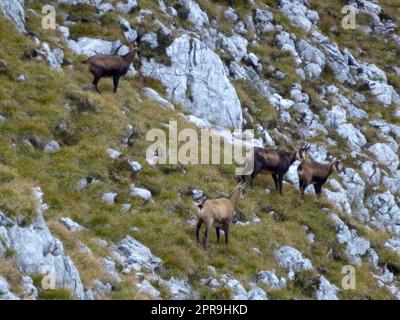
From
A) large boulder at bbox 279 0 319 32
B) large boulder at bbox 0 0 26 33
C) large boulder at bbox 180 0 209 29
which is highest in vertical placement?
large boulder at bbox 0 0 26 33

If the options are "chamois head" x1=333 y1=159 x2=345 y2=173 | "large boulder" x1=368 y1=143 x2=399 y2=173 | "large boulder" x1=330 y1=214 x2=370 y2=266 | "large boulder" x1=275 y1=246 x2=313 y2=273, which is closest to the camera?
"large boulder" x1=275 y1=246 x2=313 y2=273

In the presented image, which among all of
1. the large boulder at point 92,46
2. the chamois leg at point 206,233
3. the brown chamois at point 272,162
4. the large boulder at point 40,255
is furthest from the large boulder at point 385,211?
the large boulder at point 40,255

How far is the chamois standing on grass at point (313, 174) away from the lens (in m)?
27.5

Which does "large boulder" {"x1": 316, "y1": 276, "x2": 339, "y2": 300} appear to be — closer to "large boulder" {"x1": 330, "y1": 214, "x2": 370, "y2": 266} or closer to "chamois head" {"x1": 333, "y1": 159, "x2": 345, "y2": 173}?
"large boulder" {"x1": 330, "y1": 214, "x2": 370, "y2": 266}

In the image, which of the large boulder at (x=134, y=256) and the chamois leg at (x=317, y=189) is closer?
the large boulder at (x=134, y=256)

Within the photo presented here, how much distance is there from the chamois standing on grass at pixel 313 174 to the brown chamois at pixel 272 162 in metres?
0.65

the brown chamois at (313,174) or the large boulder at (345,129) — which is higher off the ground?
the brown chamois at (313,174)

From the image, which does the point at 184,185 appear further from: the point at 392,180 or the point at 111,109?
the point at 392,180

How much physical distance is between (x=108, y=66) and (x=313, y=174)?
9.66 meters

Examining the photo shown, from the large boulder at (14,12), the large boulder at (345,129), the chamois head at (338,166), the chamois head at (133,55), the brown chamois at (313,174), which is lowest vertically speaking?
the large boulder at (345,129)

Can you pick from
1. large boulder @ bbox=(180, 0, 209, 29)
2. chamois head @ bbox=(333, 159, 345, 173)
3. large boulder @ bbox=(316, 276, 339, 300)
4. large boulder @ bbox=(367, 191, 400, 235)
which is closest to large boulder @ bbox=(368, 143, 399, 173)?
large boulder @ bbox=(367, 191, 400, 235)

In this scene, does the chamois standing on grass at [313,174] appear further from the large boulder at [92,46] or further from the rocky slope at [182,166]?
the large boulder at [92,46]

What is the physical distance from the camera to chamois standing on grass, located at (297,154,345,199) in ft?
90.1
